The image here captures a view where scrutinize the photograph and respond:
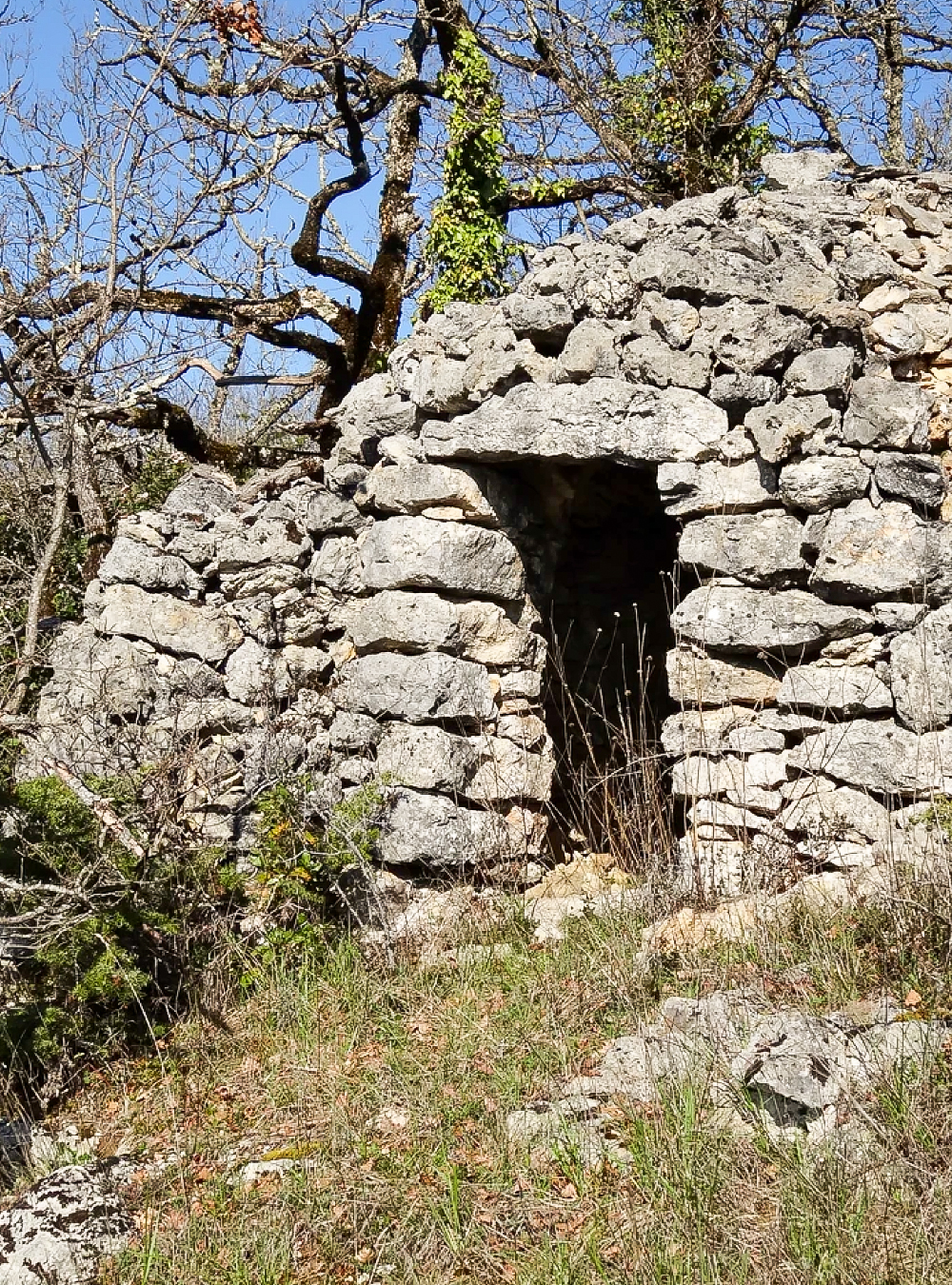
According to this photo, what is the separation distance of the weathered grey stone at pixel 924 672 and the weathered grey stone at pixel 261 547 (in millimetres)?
2957

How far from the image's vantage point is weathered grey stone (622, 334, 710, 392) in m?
5.47

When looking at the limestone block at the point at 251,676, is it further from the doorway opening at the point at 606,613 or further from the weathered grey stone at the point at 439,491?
the doorway opening at the point at 606,613

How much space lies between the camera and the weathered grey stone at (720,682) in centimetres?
529

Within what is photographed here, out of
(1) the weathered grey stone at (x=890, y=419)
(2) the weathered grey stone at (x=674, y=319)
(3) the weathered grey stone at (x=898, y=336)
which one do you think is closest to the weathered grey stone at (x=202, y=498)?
(2) the weathered grey stone at (x=674, y=319)

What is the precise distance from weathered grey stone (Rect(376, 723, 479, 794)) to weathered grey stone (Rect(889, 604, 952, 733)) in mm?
1917

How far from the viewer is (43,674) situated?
6.61 m

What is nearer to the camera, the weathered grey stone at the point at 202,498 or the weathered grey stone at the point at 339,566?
the weathered grey stone at the point at 339,566

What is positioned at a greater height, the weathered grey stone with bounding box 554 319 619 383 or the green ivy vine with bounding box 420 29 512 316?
the green ivy vine with bounding box 420 29 512 316

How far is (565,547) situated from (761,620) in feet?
5.93

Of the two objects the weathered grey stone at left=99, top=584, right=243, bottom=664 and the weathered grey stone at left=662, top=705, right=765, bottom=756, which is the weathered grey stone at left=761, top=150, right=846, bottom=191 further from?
the weathered grey stone at left=99, top=584, right=243, bottom=664

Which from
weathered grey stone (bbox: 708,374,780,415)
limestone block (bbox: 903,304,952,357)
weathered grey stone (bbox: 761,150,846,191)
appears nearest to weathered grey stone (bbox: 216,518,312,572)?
weathered grey stone (bbox: 708,374,780,415)

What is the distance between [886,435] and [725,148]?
547 centimetres

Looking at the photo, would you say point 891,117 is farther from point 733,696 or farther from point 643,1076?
point 643,1076

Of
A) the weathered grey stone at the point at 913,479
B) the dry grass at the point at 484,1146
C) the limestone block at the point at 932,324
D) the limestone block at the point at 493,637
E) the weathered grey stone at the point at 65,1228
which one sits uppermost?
the limestone block at the point at 932,324
